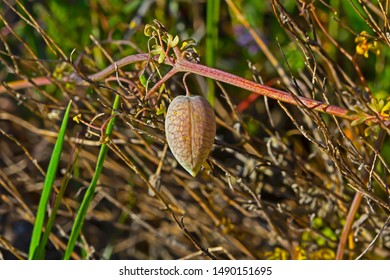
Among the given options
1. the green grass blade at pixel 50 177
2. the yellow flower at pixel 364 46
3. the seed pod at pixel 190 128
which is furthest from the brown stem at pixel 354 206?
the green grass blade at pixel 50 177

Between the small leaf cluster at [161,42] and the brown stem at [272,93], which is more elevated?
the small leaf cluster at [161,42]

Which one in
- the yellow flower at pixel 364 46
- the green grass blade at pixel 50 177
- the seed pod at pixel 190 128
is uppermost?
the yellow flower at pixel 364 46

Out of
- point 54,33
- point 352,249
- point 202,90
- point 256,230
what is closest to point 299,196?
point 352,249

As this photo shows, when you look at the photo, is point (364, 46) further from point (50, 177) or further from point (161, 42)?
point (50, 177)
